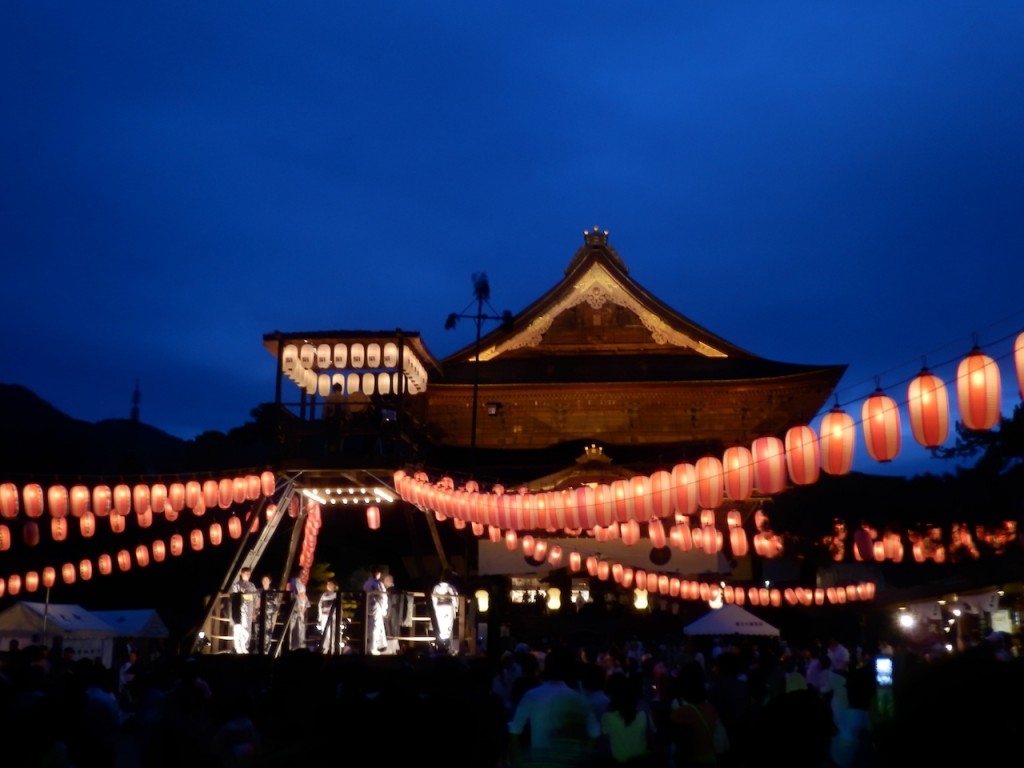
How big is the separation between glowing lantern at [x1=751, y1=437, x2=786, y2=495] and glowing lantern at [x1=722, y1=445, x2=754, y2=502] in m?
0.45

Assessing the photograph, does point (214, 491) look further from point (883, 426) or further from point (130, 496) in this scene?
point (883, 426)

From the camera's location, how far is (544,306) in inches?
1245

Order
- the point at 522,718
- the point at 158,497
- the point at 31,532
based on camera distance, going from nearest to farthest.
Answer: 1. the point at 522,718
2. the point at 158,497
3. the point at 31,532

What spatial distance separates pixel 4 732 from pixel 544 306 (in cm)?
2712

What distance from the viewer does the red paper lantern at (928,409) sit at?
1172 centimetres

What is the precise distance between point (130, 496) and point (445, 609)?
676cm

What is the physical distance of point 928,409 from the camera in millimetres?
11797

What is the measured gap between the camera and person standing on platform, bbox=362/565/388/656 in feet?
65.4

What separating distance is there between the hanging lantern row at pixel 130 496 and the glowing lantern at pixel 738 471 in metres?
10.3

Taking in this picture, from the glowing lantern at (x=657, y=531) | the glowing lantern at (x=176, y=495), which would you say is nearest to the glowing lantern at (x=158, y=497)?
the glowing lantern at (x=176, y=495)

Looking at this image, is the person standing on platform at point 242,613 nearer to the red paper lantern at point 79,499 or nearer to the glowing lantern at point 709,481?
the red paper lantern at point 79,499

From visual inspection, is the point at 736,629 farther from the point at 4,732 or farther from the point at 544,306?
the point at 4,732

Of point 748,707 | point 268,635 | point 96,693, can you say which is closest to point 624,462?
point 268,635

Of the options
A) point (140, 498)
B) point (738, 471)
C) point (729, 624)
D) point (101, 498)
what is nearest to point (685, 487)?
point (738, 471)
